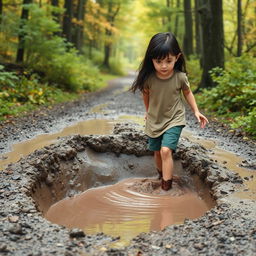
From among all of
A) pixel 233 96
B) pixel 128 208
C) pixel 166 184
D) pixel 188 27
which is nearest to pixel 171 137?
pixel 166 184

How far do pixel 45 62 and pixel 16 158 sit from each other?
9810mm

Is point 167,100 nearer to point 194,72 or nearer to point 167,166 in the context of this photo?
point 167,166

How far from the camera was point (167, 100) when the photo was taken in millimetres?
4090

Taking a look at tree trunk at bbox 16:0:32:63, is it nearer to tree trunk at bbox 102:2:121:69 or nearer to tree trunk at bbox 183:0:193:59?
tree trunk at bbox 183:0:193:59

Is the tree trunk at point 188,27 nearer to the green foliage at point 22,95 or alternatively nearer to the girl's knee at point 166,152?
the green foliage at point 22,95

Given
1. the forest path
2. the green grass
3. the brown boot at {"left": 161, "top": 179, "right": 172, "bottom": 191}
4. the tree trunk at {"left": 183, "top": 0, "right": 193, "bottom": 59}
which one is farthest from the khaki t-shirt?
the tree trunk at {"left": 183, "top": 0, "right": 193, "bottom": 59}

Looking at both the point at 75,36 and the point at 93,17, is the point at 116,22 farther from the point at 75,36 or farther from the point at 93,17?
the point at 75,36

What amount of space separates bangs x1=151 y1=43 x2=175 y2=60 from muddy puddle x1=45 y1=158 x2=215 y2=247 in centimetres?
176

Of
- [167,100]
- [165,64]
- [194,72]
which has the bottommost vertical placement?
[167,100]

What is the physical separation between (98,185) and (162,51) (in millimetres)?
2237

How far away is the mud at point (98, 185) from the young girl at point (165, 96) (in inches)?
26.6

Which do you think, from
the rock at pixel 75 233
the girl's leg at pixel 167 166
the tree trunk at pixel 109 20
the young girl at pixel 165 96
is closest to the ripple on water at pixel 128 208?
the girl's leg at pixel 167 166

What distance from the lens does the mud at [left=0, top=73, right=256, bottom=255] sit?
8.34 ft

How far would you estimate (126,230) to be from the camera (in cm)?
326
